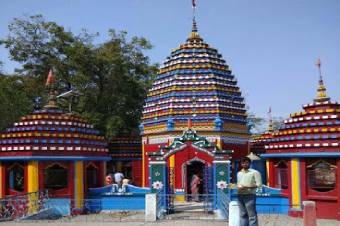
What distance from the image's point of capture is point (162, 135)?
26078 millimetres

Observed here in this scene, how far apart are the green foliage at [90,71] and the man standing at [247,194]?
2267cm

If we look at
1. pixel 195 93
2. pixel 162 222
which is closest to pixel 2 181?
pixel 162 222

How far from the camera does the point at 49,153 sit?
21641mm

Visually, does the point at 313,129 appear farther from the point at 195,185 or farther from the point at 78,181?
the point at 78,181

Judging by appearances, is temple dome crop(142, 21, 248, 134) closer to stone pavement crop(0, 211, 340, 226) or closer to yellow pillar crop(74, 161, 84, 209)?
yellow pillar crop(74, 161, 84, 209)

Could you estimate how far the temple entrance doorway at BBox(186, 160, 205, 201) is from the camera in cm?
2266

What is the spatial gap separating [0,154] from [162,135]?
8.17 m

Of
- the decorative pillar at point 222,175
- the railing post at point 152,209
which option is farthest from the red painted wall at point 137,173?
the railing post at point 152,209

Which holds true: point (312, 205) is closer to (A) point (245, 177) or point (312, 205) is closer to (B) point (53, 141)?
(A) point (245, 177)

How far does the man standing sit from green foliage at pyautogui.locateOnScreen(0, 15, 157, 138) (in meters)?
22.7

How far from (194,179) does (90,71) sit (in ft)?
50.6

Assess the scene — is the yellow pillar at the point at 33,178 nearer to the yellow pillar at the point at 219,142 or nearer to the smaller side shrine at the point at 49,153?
the smaller side shrine at the point at 49,153

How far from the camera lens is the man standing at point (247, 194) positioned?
1183 cm

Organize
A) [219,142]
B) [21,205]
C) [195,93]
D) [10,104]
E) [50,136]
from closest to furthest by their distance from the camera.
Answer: [21,205] < [50,136] < [219,142] < [195,93] < [10,104]
